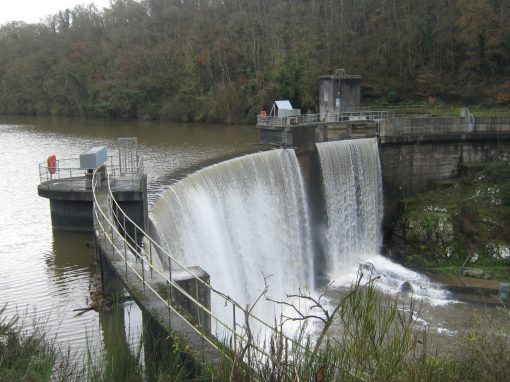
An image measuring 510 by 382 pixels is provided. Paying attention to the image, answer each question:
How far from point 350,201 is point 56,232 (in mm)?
12822

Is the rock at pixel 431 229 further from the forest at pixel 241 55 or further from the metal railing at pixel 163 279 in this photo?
the forest at pixel 241 55

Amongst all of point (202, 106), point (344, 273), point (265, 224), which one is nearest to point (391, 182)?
point (344, 273)

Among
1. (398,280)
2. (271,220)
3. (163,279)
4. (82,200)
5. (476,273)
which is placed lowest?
(398,280)

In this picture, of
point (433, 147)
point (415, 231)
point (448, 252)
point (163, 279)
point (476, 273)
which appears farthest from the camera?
point (433, 147)

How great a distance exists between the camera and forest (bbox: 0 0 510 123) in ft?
124

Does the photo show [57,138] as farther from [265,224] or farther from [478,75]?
[478,75]

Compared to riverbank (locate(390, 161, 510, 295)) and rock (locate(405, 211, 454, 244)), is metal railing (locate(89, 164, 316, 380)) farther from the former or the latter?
rock (locate(405, 211, 454, 244))

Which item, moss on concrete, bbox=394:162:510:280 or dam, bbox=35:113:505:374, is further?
moss on concrete, bbox=394:162:510:280

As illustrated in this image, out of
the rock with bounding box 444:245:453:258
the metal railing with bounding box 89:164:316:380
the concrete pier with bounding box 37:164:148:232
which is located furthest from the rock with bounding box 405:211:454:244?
the concrete pier with bounding box 37:164:148:232

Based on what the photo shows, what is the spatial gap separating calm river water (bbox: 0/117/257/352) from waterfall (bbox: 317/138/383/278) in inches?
136

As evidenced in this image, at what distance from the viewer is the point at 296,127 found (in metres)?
22.6

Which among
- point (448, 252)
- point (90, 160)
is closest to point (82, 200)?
point (90, 160)

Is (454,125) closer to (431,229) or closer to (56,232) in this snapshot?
(431,229)

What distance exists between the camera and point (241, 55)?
49.6 m
